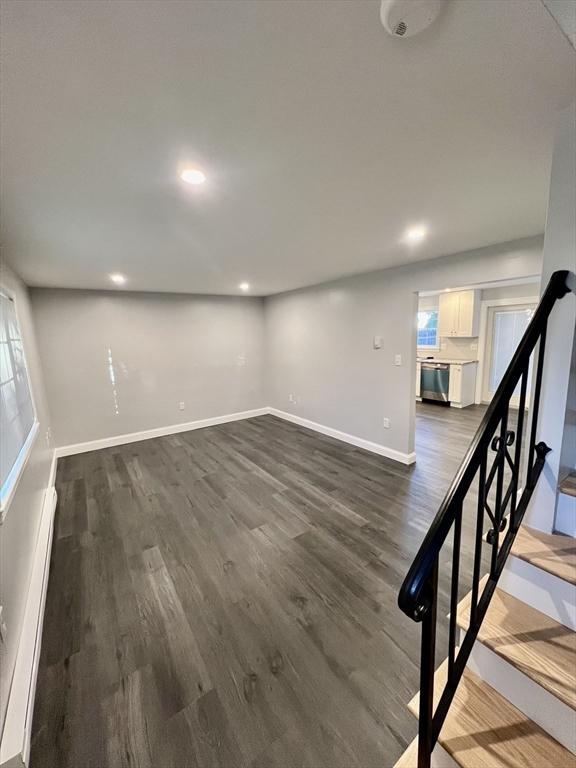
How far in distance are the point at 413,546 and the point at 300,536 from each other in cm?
87

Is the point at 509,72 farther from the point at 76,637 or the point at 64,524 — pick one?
the point at 64,524

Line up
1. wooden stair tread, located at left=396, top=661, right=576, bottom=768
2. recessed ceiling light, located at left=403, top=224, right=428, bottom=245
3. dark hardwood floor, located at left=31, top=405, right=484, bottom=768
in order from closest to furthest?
wooden stair tread, located at left=396, top=661, right=576, bottom=768 < dark hardwood floor, located at left=31, top=405, right=484, bottom=768 < recessed ceiling light, located at left=403, top=224, right=428, bottom=245

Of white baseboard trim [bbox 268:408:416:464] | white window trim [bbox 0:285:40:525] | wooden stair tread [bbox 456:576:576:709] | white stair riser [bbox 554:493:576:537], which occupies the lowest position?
white baseboard trim [bbox 268:408:416:464]

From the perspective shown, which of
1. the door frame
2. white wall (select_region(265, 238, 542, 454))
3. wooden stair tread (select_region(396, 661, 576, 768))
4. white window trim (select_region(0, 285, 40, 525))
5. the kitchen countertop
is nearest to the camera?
wooden stair tread (select_region(396, 661, 576, 768))

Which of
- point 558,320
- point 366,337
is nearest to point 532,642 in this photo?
point 558,320

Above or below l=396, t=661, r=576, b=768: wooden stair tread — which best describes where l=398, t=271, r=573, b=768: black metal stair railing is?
above

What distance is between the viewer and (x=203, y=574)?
215cm

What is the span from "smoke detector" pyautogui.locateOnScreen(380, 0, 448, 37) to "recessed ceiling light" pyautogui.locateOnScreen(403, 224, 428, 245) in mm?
1613

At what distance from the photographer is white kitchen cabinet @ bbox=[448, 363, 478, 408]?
6.28 metres

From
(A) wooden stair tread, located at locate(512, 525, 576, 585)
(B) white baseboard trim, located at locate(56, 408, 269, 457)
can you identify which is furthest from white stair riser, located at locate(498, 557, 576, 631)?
(B) white baseboard trim, located at locate(56, 408, 269, 457)

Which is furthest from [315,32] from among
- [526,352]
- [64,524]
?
[64,524]

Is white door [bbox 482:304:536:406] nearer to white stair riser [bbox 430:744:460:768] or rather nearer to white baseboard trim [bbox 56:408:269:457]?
white baseboard trim [bbox 56:408:269:457]

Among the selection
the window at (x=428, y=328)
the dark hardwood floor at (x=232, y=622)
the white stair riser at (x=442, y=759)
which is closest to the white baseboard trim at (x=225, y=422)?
the dark hardwood floor at (x=232, y=622)

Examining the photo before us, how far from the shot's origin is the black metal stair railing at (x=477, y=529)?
2.36ft
